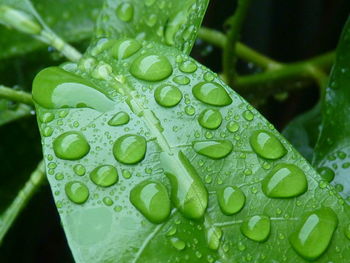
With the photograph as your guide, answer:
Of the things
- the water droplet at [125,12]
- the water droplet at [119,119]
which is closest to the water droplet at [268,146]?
the water droplet at [119,119]

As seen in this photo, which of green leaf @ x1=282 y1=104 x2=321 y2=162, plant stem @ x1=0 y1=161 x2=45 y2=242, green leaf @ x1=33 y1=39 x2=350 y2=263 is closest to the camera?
green leaf @ x1=33 y1=39 x2=350 y2=263

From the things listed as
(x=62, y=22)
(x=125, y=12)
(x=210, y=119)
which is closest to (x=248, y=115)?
(x=210, y=119)

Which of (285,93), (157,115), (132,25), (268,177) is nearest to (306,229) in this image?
(268,177)

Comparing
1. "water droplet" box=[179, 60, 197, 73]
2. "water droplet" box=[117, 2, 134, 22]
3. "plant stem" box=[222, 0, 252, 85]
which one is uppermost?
"water droplet" box=[179, 60, 197, 73]

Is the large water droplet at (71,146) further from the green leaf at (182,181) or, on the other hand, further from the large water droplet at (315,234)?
the large water droplet at (315,234)

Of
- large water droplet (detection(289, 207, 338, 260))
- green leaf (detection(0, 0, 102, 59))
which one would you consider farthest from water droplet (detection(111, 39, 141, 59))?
green leaf (detection(0, 0, 102, 59))

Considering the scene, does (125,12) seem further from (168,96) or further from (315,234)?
(315,234)

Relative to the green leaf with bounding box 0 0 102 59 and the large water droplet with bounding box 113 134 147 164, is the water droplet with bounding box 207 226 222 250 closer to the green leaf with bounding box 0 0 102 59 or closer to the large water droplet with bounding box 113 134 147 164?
the large water droplet with bounding box 113 134 147 164

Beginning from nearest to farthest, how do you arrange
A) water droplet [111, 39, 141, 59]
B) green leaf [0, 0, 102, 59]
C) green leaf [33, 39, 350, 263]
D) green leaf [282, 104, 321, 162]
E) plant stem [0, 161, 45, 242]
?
green leaf [33, 39, 350, 263] < water droplet [111, 39, 141, 59] < plant stem [0, 161, 45, 242] < green leaf [282, 104, 321, 162] < green leaf [0, 0, 102, 59]
